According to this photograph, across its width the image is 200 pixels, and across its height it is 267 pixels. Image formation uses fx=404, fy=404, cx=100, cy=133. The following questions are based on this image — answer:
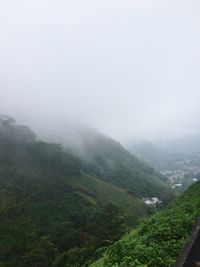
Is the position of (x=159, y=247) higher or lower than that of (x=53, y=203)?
higher

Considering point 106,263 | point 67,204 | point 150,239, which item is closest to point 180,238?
point 150,239

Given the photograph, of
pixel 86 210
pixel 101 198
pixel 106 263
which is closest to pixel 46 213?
pixel 86 210

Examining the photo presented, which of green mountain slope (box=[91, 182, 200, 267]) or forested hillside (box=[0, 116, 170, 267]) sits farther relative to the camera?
forested hillside (box=[0, 116, 170, 267])

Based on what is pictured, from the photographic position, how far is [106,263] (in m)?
13.8

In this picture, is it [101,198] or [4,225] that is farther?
[101,198]

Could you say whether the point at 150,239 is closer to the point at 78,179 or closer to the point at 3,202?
the point at 3,202

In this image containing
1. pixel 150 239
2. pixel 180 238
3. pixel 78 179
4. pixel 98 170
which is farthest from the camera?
pixel 98 170

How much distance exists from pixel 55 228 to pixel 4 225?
514 inches

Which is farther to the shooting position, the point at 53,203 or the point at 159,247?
the point at 53,203

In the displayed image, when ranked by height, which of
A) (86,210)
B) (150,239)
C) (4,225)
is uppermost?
(150,239)

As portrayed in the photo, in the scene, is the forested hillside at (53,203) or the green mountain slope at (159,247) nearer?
the green mountain slope at (159,247)

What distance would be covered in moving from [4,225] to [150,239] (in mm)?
83759

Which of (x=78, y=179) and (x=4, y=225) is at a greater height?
(x=78, y=179)

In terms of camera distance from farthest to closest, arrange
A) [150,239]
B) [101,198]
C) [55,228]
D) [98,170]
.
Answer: [98,170] → [101,198] → [55,228] → [150,239]
